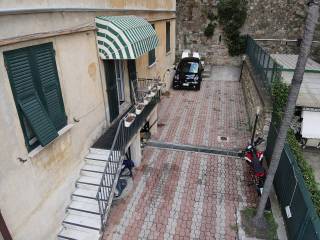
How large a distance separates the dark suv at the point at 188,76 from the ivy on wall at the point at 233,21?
449cm

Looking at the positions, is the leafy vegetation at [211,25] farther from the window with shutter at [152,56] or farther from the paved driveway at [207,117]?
the window with shutter at [152,56]

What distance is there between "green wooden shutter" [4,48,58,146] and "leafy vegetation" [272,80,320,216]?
5.82 metres

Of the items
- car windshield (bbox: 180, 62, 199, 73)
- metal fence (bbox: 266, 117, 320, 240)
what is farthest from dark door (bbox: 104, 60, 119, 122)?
car windshield (bbox: 180, 62, 199, 73)

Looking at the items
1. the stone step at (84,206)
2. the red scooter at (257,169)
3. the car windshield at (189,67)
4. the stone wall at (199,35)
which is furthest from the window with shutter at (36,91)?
the stone wall at (199,35)

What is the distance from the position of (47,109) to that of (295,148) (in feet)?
21.4

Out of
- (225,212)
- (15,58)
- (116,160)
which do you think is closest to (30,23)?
(15,58)

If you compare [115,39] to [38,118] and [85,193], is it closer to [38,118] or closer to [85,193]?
[38,118]

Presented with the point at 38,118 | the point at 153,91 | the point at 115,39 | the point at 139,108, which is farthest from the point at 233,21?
the point at 38,118

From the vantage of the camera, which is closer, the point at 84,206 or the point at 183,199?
the point at 84,206

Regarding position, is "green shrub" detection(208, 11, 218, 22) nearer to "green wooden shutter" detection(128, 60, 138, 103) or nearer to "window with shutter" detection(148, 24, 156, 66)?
"window with shutter" detection(148, 24, 156, 66)

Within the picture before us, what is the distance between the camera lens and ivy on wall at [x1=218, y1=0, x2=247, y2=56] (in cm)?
1878

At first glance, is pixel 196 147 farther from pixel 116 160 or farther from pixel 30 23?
pixel 30 23

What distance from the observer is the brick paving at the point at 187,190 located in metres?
6.74

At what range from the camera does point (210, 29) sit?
65.3 ft
